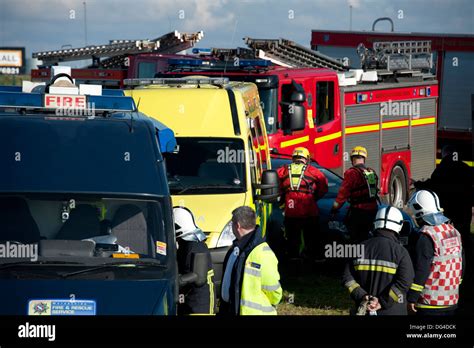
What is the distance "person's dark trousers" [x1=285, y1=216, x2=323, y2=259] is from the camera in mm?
14148

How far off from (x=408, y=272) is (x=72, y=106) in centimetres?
308

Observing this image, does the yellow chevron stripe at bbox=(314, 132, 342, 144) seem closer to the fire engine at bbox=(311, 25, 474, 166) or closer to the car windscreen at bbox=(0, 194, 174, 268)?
the fire engine at bbox=(311, 25, 474, 166)

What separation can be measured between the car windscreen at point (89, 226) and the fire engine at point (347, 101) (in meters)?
8.58

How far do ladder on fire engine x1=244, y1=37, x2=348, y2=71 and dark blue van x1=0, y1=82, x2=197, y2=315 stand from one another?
11.8m

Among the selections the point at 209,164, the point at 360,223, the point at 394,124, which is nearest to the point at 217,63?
the point at 360,223

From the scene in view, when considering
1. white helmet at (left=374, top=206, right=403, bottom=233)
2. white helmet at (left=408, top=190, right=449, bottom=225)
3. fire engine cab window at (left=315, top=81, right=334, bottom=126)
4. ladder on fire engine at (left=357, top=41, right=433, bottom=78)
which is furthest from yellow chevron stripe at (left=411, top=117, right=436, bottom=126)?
white helmet at (left=374, top=206, right=403, bottom=233)

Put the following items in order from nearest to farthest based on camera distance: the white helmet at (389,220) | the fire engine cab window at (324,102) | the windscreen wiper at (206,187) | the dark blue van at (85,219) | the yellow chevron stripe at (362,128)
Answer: the dark blue van at (85,219)
the white helmet at (389,220)
the windscreen wiper at (206,187)
the fire engine cab window at (324,102)
the yellow chevron stripe at (362,128)

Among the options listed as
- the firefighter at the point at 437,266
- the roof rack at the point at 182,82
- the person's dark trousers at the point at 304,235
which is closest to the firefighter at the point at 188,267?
the firefighter at the point at 437,266

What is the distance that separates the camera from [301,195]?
14078 mm

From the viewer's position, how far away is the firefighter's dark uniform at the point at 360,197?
13.9 meters

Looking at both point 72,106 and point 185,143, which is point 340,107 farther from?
point 72,106

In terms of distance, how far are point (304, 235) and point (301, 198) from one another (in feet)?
1.67

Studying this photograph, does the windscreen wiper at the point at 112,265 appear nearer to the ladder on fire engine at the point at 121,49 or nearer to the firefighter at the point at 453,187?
the firefighter at the point at 453,187

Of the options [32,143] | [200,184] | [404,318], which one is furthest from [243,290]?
[200,184]
